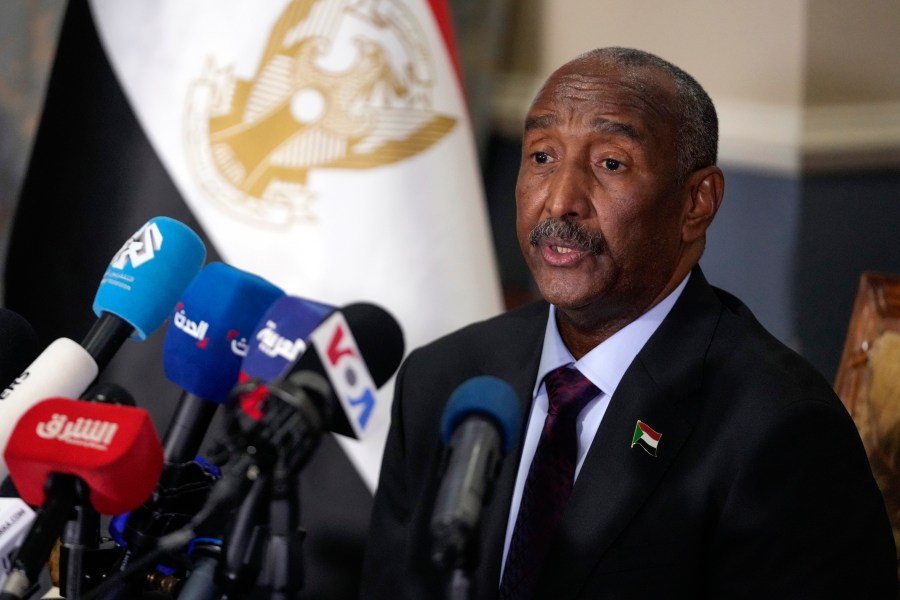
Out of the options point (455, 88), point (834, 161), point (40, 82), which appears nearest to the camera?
point (455, 88)

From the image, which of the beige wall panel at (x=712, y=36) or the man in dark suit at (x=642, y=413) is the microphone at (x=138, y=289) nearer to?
the man in dark suit at (x=642, y=413)

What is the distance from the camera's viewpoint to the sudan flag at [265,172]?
2285mm

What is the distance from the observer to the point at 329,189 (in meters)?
2.31

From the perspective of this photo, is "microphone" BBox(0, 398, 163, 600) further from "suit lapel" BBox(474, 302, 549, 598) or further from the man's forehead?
the man's forehead

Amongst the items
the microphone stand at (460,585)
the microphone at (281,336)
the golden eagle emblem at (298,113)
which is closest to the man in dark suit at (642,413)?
the microphone at (281,336)

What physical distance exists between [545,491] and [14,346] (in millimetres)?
715

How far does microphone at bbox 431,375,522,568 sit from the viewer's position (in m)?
0.88

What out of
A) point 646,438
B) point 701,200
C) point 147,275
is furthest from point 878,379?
point 147,275

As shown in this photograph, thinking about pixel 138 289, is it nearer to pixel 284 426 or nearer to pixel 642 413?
pixel 284 426

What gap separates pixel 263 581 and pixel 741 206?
2863 mm

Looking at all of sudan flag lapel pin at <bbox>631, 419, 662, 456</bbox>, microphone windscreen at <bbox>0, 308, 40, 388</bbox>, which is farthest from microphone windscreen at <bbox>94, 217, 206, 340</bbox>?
sudan flag lapel pin at <bbox>631, 419, 662, 456</bbox>

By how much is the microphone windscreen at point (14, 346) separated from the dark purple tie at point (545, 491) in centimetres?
68

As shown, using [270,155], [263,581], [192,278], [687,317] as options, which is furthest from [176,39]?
[263,581]

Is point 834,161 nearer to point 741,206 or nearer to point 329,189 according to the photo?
point 741,206
